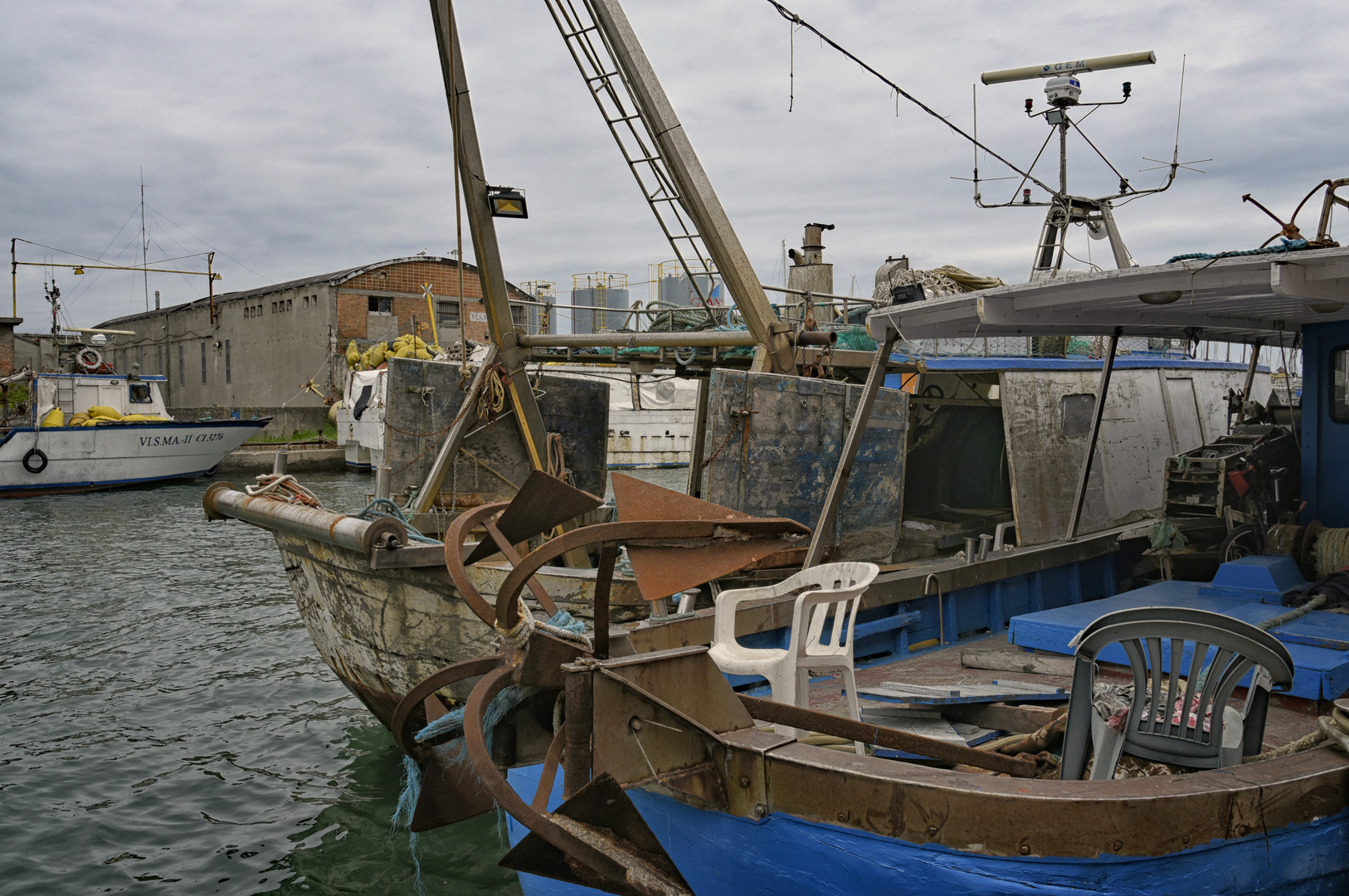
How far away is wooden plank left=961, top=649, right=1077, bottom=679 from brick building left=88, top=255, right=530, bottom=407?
31.7 meters

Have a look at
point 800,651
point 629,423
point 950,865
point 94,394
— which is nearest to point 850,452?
point 800,651

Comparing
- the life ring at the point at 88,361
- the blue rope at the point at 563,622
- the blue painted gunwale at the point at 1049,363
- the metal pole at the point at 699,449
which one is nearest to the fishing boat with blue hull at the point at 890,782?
the blue rope at the point at 563,622

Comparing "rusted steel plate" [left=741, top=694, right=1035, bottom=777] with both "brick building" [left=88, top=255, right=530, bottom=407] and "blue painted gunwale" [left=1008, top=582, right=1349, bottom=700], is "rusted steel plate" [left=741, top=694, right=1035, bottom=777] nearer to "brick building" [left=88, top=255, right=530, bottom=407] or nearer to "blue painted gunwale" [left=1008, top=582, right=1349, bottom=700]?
"blue painted gunwale" [left=1008, top=582, right=1349, bottom=700]

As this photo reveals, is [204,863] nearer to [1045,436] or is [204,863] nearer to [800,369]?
[800,369]

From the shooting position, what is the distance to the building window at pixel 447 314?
132 feet

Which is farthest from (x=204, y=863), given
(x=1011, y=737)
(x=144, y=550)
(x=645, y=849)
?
(x=144, y=550)

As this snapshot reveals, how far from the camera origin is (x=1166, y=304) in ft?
17.8

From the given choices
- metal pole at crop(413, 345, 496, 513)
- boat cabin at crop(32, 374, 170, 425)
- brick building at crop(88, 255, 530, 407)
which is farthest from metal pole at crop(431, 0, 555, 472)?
brick building at crop(88, 255, 530, 407)

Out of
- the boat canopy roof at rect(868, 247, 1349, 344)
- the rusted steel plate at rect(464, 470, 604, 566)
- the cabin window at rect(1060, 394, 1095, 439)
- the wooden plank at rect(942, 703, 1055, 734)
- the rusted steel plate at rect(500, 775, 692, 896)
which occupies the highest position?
the boat canopy roof at rect(868, 247, 1349, 344)

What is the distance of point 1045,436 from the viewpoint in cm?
814

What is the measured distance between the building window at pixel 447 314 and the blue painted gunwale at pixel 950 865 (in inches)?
1515

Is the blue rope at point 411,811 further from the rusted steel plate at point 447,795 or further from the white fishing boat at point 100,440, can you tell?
the white fishing boat at point 100,440

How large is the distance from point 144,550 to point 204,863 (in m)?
13.7

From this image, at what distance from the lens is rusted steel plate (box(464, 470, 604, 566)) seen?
3.40 metres
